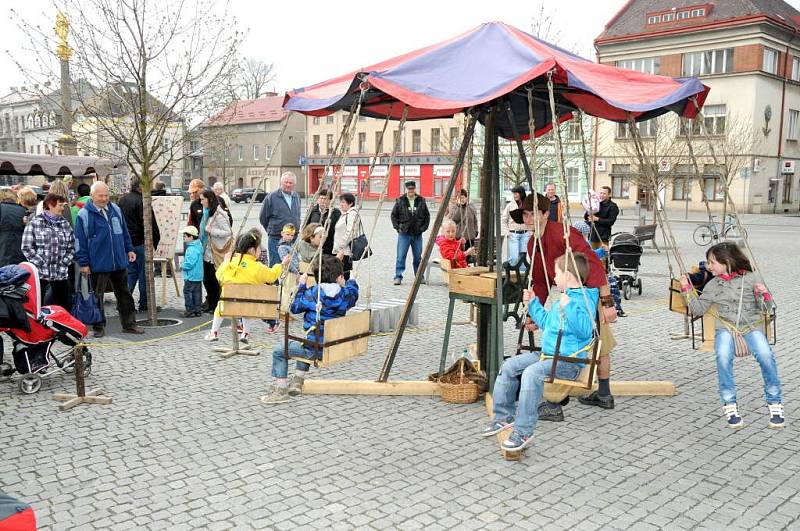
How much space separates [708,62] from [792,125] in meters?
7.58

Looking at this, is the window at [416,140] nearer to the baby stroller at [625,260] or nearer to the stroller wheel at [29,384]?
the baby stroller at [625,260]

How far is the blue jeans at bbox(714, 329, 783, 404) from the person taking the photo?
18.2ft

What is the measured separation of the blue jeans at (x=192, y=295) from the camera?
32.7ft

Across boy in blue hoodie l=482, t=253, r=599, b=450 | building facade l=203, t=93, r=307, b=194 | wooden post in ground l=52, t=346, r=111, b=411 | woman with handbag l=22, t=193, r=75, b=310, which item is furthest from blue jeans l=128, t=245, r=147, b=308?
building facade l=203, t=93, r=307, b=194

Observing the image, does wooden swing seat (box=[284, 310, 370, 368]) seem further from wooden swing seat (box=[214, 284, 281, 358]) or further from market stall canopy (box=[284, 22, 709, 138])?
market stall canopy (box=[284, 22, 709, 138])

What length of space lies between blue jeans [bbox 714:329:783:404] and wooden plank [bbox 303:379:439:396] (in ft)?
7.93

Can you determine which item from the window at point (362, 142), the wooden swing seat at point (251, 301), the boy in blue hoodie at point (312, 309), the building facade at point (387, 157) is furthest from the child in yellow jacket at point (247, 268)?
the window at point (362, 142)

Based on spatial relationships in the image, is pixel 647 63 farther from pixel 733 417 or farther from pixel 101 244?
pixel 733 417

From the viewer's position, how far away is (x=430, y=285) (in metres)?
13.2

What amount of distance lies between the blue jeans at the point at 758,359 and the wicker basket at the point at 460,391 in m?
2.02

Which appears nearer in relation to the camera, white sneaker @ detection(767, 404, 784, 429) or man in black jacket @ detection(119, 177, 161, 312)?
white sneaker @ detection(767, 404, 784, 429)

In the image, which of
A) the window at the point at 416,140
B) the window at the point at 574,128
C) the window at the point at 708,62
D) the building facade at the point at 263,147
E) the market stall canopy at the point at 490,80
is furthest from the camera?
the building facade at the point at 263,147

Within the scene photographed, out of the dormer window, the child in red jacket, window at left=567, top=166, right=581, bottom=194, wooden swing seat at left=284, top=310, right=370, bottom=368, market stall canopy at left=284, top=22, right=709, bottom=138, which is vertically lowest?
wooden swing seat at left=284, top=310, right=370, bottom=368

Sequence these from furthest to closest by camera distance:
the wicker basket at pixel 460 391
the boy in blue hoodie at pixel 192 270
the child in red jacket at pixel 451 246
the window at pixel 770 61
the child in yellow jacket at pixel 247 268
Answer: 1. the window at pixel 770 61
2. the child in red jacket at pixel 451 246
3. the boy in blue hoodie at pixel 192 270
4. the child in yellow jacket at pixel 247 268
5. the wicker basket at pixel 460 391
